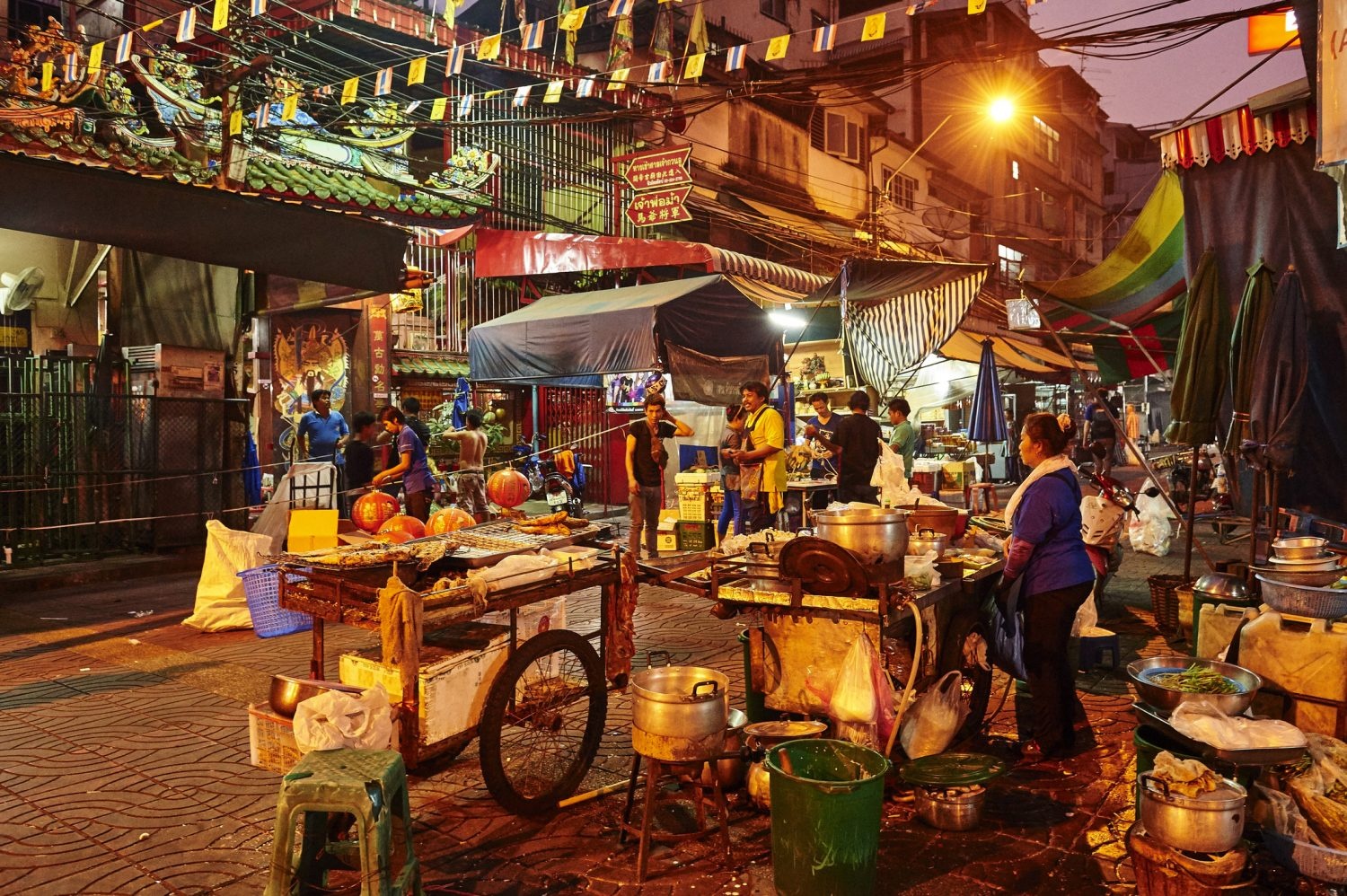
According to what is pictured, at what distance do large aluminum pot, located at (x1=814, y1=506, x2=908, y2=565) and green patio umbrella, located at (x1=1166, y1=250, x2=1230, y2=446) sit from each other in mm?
4280

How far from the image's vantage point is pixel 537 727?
487 centimetres

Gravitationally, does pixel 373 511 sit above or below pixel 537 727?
above

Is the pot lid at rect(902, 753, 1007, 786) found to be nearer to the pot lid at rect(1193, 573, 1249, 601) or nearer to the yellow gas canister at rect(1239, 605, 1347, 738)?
the yellow gas canister at rect(1239, 605, 1347, 738)

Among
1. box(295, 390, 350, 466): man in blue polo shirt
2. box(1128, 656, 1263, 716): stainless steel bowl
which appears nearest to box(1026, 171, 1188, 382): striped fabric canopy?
box(1128, 656, 1263, 716): stainless steel bowl

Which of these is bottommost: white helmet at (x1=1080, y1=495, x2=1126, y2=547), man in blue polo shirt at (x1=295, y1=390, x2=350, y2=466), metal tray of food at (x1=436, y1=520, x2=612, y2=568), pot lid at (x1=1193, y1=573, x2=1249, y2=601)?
pot lid at (x1=1193, y1=573, x2=1249, y2=601)

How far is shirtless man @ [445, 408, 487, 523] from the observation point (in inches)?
506

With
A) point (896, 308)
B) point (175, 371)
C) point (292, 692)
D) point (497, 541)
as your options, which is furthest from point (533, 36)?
point (292, 692)

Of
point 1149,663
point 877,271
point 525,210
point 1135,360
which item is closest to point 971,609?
point 1149,663

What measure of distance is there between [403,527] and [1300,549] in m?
5.65

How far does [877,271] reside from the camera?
32.0 ft

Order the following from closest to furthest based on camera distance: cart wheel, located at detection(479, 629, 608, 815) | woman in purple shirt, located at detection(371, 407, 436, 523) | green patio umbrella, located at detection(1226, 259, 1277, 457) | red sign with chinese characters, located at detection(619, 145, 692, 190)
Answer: cart wheel, located at detection(479, 629, 608, 815)
green patio umbrella, located at detection(1226, 259, 1277, 457)
woman in purple shirt, located at detection(371, 407, 436, 523)
red sign with chinese characters, located at detection(619, 145, 692, 190)

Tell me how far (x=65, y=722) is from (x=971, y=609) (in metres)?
6.29

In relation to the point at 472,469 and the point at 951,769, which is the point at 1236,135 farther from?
the point at 472,469

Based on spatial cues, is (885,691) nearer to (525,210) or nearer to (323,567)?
(323,567)
